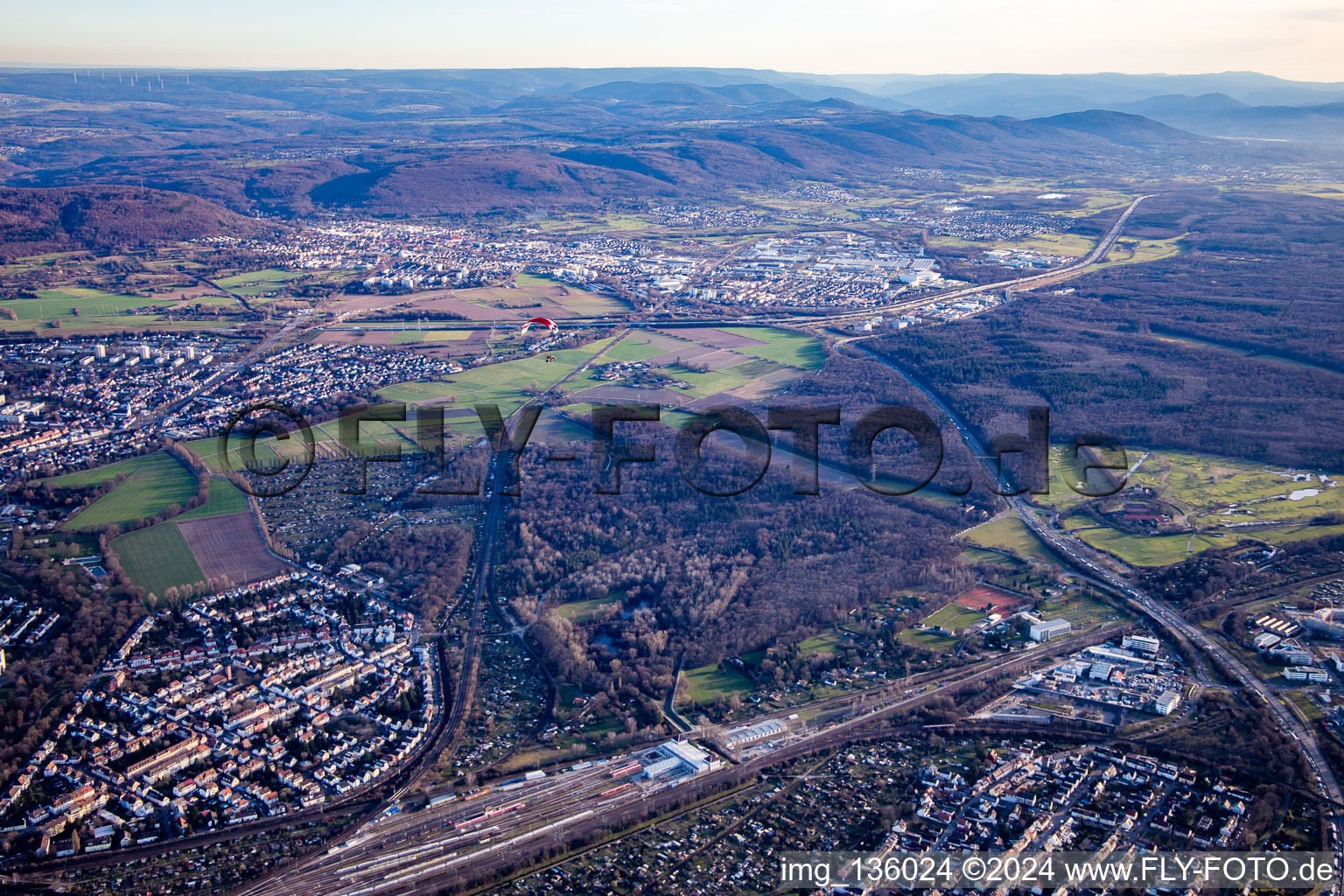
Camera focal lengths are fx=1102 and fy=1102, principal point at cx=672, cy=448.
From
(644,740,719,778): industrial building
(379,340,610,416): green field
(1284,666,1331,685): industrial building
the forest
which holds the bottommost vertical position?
(644,740,719,778): industrial building

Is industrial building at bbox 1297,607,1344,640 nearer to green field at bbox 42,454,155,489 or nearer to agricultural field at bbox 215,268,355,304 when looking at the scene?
green field at bbox 42,454,155,489

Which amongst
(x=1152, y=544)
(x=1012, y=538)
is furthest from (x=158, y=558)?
(x=1152, y=544)

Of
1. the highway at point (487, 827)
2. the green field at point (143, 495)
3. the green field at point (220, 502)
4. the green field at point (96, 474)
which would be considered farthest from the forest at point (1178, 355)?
the green field at point (96, 474)

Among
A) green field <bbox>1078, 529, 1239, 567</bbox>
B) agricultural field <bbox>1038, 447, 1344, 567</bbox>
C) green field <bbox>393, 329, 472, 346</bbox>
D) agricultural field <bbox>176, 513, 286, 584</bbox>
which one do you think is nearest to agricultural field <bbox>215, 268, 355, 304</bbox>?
green field <bbox>393, 329, 472, 346</bbox>

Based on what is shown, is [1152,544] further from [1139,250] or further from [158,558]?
[1139,250]

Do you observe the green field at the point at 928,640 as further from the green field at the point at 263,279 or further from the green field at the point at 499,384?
the green field at the point at 263,279

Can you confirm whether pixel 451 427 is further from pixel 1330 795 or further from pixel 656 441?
pixel 1330 795
